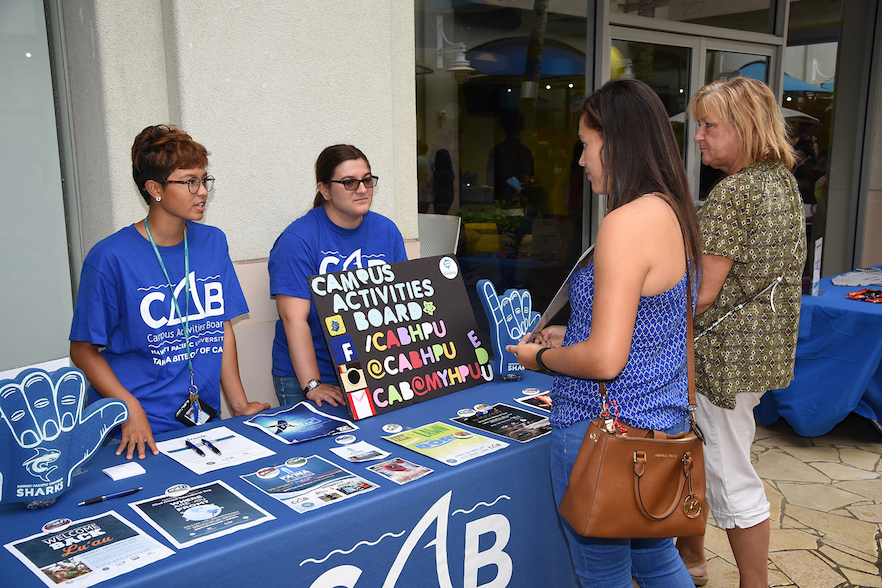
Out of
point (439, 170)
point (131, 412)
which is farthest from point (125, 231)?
point (439, 170)

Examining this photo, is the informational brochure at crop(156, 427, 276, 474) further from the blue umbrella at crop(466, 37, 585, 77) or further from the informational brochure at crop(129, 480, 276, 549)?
Answer: the blue umbrella at crop(466, 37, 585, 77)

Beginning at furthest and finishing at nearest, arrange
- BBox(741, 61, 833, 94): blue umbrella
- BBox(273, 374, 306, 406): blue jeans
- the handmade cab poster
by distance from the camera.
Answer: BBox(741, 61, 833, 94): blue umbrella
BBox(273, 374, 306, 406): blue jeans
the handmade cab poster

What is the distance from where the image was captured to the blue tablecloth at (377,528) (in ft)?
4.59

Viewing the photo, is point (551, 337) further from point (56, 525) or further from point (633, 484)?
point (56, 525)

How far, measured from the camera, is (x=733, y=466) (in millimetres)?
2242

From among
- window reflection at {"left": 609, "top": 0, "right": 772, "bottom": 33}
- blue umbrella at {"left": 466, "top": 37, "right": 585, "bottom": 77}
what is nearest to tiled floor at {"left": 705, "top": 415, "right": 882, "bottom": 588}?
blue umbrella at {"left": 466, "top": 37, "right": 585, "bottom": 77}

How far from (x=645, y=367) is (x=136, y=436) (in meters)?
1.30

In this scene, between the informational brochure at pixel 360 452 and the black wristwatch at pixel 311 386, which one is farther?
the black wristwatch at pixel 311 386

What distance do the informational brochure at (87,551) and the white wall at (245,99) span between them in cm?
142

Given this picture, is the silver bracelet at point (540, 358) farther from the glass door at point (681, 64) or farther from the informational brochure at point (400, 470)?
the glass door at point (681, 64)

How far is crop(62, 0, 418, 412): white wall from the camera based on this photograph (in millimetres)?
2547

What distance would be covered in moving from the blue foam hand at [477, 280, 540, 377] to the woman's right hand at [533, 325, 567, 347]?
515 mm

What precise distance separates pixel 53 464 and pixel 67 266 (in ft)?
4.63

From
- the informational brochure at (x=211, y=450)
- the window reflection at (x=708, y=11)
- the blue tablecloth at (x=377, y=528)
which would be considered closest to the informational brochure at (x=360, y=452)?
the blue tablecloth at (x=377, y=528)
